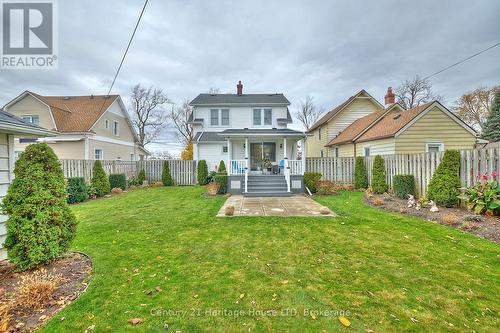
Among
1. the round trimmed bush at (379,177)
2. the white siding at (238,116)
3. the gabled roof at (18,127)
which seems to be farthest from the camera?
the white siding at (238,116)

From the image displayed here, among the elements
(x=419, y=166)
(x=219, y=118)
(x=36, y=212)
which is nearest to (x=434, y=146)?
(x=419, y=166)

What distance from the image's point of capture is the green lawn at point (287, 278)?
2365mm

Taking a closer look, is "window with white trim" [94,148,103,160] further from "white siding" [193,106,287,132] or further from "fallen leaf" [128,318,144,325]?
"fallen leaf" [128,318,144,325]

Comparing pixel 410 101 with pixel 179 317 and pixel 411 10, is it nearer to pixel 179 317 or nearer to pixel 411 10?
pixel 411 10

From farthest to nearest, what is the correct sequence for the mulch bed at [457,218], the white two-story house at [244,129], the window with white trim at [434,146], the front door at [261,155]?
the front door at [261,155], the white two-story house at [244,129], the window with white trim at [434,146], the mulch bed at [457,218]

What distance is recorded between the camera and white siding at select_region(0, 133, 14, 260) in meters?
3.89

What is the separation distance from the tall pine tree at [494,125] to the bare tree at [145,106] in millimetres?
40678

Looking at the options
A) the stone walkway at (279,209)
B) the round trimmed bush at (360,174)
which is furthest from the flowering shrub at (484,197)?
the round trimmed bush at (360,174)

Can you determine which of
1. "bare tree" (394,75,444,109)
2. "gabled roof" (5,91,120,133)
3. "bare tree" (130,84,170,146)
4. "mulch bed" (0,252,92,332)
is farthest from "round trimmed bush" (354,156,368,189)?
"bare tree" (130,84,170,146)

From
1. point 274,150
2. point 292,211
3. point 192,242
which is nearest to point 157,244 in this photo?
point 192,242

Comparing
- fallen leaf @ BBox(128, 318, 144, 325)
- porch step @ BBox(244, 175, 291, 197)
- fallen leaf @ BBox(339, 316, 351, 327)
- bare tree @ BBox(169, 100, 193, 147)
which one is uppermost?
bare tree @ BBox(169, 100, 193, 147)

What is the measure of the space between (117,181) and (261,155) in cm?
915

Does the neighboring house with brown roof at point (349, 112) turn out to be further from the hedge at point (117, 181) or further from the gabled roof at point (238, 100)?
the hedge at point (117, 181)

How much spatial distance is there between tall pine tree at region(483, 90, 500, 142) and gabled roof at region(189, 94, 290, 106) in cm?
2384
